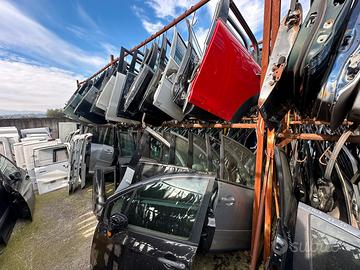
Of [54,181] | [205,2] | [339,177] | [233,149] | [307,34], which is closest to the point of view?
[307,34]

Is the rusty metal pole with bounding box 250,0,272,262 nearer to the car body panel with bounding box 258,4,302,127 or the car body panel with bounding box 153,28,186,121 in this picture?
the car body panel with bounding box 258,4,302,127

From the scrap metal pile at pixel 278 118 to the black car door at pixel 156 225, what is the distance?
117mm

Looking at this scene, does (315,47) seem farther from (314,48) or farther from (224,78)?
(224,78)

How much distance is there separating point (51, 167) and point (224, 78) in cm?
502

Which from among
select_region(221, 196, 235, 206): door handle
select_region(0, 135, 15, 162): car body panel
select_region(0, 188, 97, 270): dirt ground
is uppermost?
select_region(221, 196, 235, 206): door handle

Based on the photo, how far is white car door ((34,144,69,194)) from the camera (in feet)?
15.5

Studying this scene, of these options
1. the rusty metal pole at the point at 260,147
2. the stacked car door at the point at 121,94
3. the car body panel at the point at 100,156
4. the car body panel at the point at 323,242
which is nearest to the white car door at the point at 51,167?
the car body panel at the point at 100,156

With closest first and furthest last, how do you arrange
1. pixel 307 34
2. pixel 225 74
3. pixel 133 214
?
Result: pixel 307 34
pixel 133 214
pixel 225 74

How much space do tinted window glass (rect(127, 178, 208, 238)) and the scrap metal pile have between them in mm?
191

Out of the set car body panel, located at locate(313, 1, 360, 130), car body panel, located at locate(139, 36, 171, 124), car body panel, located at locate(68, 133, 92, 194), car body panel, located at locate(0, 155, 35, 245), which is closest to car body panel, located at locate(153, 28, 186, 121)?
car body panel, located at locate(139, 36, 171, 124)

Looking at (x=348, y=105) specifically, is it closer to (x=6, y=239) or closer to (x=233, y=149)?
(x=233, y=149)

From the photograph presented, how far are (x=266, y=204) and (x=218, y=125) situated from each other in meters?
1.42

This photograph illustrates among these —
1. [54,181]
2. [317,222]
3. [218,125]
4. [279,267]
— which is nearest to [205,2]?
[218,125]

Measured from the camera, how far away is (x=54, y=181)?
4965 mm
